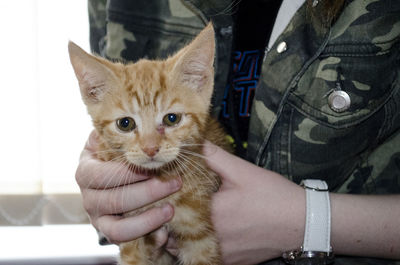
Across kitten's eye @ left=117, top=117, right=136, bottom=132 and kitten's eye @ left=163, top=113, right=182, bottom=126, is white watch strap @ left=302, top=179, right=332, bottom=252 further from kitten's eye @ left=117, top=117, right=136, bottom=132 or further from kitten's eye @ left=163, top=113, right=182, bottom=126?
kitten's eye @ left=117, top=117, right=136, bottom=132

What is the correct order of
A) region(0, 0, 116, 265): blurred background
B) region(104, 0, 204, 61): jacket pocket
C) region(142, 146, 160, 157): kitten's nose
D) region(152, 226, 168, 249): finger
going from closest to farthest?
region(142, 146, 160, 157): kitten's nose < region(152, 226, 168, 249): finger < region(104, 0, 204, 61): jacket pocket < region(0, 0, 116, 265): blurred background

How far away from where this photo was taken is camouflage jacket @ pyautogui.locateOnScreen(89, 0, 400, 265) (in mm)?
1091

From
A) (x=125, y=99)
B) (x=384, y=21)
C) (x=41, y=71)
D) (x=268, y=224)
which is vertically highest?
(x=384, y=21)

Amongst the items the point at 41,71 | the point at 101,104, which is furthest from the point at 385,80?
the point at 41,71

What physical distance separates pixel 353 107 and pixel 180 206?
22.1 inches

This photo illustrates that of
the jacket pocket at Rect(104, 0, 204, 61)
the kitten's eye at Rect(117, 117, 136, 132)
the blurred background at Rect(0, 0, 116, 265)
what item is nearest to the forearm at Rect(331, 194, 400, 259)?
the kitten's eye at Rect(117, 117, 136, 132)

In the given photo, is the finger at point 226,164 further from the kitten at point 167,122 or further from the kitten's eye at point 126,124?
the kitten's eye at point 126,124

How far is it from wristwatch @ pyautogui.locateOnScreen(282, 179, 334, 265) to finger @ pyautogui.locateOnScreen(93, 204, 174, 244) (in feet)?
1.22

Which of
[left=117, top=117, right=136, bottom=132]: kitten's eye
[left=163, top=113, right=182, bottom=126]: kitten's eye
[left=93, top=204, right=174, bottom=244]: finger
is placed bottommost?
[left=93, top=204, right=174, bottom=244]: finger

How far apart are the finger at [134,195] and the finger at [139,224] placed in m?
0.03

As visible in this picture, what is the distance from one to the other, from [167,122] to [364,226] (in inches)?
24.4

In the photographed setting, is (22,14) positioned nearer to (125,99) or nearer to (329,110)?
(125,99)

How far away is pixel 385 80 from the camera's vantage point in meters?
1.10

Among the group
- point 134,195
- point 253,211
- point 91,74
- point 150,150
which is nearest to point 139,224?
point 134,195
